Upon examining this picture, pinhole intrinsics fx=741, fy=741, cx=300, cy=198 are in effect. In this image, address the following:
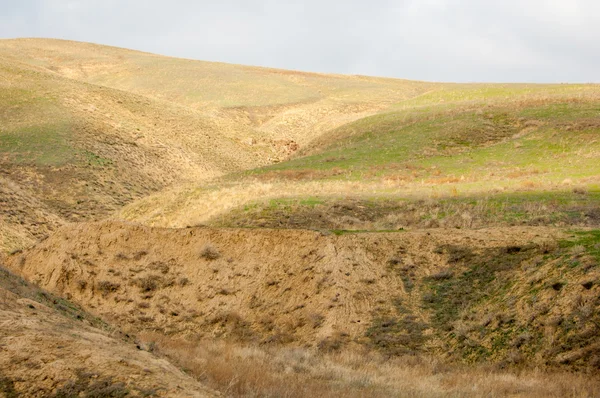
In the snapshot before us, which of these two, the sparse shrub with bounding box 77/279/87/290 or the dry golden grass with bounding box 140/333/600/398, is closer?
the dry golden grass with bounding box 140/333/600/398

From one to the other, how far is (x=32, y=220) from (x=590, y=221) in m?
29.1

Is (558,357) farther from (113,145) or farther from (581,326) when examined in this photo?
(113,145)

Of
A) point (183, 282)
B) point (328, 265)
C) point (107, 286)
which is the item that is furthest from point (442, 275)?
point (107, 286)

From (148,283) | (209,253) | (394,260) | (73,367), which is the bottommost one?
(148,283)

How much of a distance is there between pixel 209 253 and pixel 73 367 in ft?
52.1

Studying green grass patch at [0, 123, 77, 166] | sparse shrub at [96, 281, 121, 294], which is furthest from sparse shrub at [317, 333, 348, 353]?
green grass patch at [0, 123, 77, 166]

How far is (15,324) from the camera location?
997 cm

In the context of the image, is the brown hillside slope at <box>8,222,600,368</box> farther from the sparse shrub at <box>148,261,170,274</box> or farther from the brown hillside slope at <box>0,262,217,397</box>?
the brown hillside slope at <box>0,262,217,397</box>

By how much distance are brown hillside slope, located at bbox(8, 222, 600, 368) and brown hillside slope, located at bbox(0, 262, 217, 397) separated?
9.48m

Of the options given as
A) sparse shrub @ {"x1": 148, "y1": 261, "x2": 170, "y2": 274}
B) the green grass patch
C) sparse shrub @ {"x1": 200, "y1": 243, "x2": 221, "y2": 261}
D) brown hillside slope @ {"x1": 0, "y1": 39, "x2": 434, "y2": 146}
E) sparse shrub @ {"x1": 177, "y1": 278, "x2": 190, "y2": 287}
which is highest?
brown hillside slope @ {"x1": 0, "y1": 39, "x2": 434, "y2": 146}

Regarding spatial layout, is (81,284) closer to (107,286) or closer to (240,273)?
(107,286)

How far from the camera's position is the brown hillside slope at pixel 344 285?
55.7ft

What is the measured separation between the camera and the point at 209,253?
2459 centimetres

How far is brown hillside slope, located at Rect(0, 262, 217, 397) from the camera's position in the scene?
8.39 m
